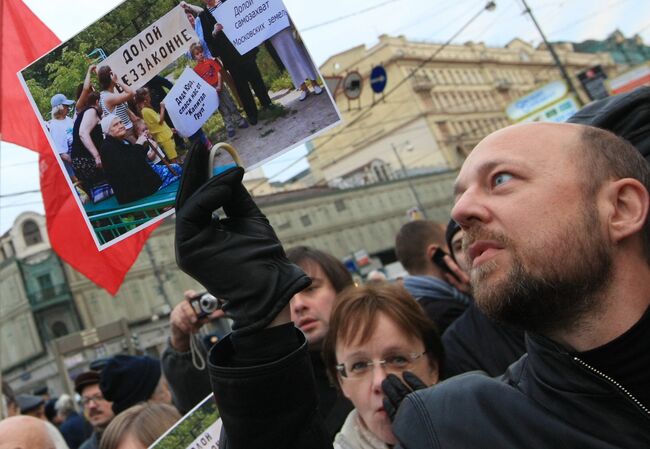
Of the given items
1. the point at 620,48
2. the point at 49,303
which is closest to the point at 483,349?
the point at 49,303

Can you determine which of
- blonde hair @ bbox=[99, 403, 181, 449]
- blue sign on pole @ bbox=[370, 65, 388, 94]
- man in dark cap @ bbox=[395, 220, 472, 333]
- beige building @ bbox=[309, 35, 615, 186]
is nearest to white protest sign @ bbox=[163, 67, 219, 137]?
blonde hair @ bbox=[99, 403, 181, 449]

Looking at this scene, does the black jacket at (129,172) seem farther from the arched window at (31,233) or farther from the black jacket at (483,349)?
the arched window at (31,233)

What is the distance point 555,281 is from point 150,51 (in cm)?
143

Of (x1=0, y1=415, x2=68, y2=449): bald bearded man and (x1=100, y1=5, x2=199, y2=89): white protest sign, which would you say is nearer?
(x1=100, y1=5, x2=199, y2=89): white protest sign

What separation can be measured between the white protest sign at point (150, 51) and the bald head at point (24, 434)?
1759 millimetres


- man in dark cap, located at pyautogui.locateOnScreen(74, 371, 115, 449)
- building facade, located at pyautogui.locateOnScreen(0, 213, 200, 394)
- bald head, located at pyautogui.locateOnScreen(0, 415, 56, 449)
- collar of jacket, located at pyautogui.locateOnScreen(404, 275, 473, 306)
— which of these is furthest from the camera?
building facade, located at pyautogui.locateOnScreen(0, 213, 200, 394)

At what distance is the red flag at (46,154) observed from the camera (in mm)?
2500

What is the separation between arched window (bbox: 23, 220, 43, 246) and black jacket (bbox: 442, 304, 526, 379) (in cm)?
4512

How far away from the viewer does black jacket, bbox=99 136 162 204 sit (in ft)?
6.25

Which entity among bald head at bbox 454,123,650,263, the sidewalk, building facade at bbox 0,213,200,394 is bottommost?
bald head at bbox 454,123,650,263

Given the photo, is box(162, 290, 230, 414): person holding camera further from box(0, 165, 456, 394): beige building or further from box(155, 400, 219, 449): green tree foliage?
box(0, 165, 456, 394): beige building

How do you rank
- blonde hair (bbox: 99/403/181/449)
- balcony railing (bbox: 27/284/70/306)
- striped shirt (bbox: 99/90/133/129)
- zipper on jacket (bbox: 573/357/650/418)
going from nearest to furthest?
1. zipper on jacket (bbox: 573/357/650/418)
2. striped shirt (bbox: 99/90/133/129)
3. blonde hair (bbox: 99/403/181/449)
4. balcony railing (bbox: 27/284/70/306)

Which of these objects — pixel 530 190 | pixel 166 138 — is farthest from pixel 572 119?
pixel 166 138

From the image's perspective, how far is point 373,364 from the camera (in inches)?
89.3
